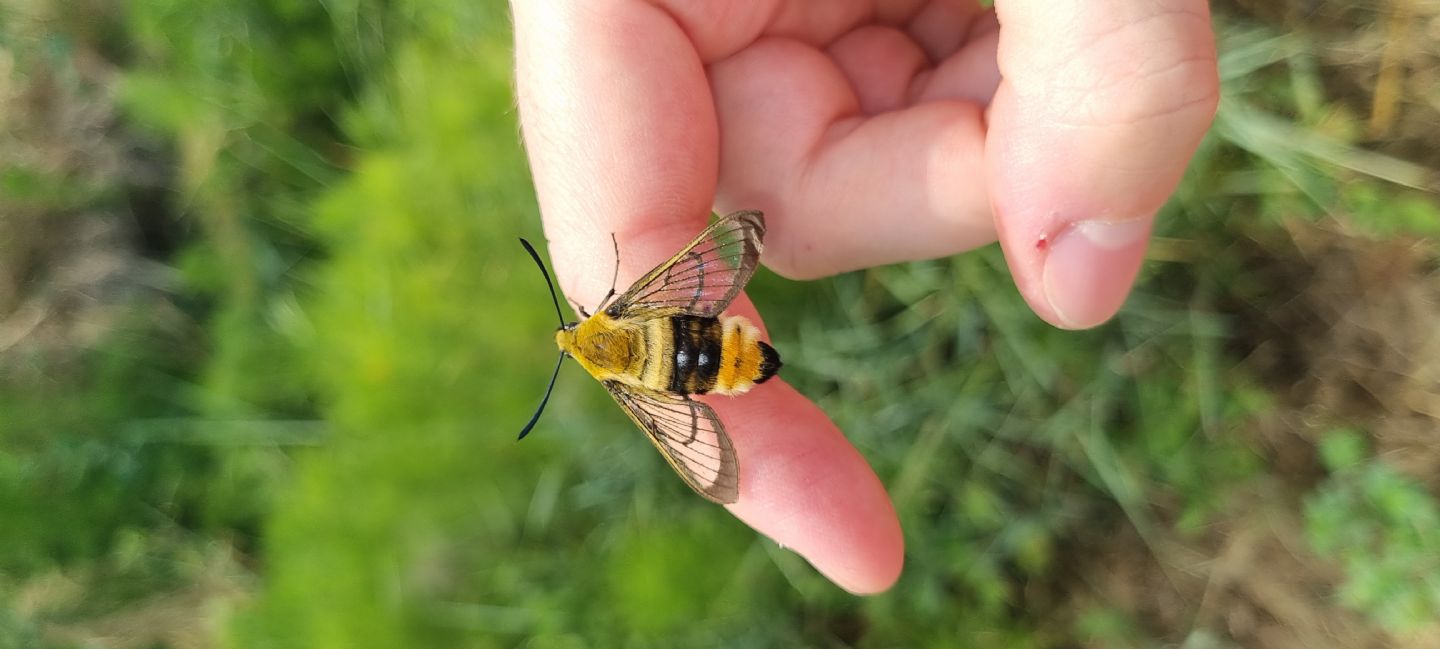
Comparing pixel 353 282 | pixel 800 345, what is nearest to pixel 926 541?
pixel 800 345

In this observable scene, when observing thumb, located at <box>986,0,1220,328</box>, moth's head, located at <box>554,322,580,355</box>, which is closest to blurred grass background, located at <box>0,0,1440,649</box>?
moth's head, located at <box>554,322,580,355</box>

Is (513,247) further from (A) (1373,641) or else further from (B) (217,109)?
Result: (A) (1373,641)

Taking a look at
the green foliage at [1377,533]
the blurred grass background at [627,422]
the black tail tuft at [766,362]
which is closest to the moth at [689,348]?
the black tail tuft at [766,362]

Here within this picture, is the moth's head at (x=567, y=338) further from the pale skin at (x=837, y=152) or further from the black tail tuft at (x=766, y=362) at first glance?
the black tail tuft at (x=766, y=362)

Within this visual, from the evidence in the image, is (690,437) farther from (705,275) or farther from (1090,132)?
(1090,132)

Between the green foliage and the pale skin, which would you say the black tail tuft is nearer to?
the pale skin

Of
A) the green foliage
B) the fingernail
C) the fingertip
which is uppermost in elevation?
the fingernail
